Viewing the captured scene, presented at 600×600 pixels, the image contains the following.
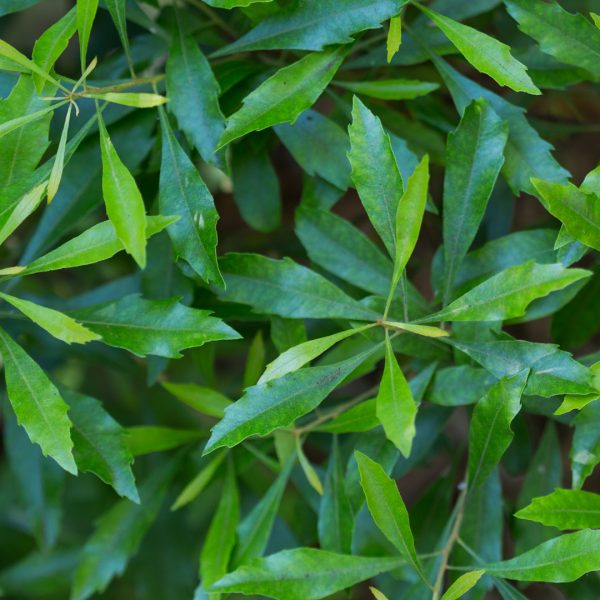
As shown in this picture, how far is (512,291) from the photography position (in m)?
0.62

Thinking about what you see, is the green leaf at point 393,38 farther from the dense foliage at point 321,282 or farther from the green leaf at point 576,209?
the green leaf at point 576,209

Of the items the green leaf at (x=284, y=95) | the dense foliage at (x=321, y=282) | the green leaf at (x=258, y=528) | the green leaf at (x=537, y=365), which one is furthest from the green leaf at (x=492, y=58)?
the green leaf at (x=258, y=528)

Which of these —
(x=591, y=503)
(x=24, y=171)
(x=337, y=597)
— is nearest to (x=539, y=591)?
(x=337, y=597)

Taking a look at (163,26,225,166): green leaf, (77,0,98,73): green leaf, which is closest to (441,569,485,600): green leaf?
(163,26,225,166): green leaf

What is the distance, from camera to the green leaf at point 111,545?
35.3 inches

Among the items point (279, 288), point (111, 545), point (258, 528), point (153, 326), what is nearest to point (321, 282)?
point (279, 288)

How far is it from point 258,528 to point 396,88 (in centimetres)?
46

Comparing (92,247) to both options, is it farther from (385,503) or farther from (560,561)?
(560,561)

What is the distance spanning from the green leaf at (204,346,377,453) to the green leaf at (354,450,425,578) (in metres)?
0.06

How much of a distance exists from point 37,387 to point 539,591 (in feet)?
2.54

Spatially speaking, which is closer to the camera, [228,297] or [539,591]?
[228,297]

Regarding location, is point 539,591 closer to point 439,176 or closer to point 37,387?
point 439,176

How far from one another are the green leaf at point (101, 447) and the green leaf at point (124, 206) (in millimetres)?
223

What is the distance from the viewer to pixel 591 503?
0.66m
